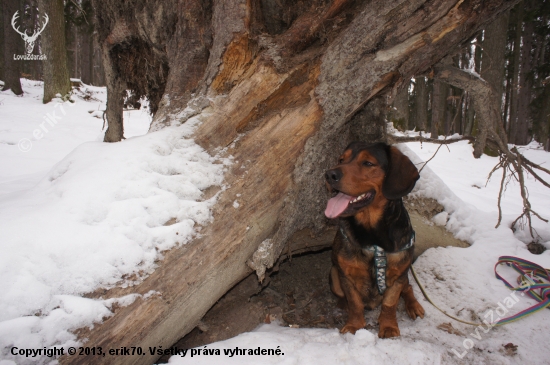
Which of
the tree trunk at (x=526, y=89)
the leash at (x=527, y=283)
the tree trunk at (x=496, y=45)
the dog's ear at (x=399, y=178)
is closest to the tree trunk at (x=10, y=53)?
the dog's ear at (x=399, y=178)

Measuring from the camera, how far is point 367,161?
2727 mm

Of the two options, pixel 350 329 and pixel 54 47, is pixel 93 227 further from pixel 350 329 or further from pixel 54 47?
pixel 54 47

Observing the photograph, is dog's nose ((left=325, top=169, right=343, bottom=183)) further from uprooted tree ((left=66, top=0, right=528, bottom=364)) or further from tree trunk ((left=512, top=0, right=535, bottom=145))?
tree trunk ((left=512, top=0, right=535, bottom=145))

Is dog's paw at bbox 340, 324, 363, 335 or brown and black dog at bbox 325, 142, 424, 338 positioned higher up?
brown and black dog at bbox 325, 142, 424, 338

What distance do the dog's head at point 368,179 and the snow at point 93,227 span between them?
→ 39.3 inches

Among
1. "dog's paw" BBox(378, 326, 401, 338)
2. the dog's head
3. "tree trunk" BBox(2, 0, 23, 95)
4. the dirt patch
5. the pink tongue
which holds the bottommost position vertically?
the dirt patch

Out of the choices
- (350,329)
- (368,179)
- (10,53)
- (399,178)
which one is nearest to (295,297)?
(350,329)

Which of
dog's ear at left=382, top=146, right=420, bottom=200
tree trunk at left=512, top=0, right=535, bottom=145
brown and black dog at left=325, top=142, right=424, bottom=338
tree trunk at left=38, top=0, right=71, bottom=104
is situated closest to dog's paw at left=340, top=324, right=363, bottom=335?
brown and black dog at left=325, top=142, right=424, bottom=338

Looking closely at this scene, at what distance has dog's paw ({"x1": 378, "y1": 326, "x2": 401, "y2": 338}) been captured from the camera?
2629mm

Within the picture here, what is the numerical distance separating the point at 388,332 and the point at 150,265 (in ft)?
6.63

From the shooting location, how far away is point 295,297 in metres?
3.71

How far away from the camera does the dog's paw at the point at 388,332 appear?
2.63 meters

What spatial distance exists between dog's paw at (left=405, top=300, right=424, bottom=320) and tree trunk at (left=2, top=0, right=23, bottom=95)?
1795 centimetres

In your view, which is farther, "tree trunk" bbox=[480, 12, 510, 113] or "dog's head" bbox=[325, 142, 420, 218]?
"tree trunk" bbox=[480, 12, 510, 113]
